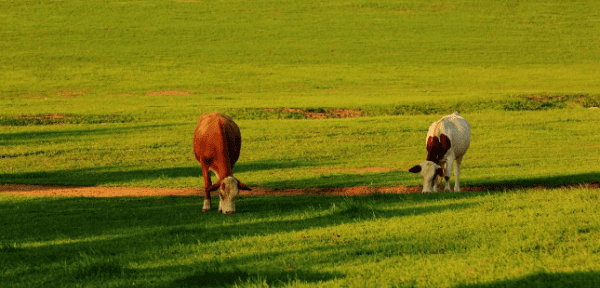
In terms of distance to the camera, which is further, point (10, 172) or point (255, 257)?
point (10, 172)

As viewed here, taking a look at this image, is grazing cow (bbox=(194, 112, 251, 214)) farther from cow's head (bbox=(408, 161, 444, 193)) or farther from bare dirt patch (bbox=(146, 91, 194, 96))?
bare dirt patch (bbox=(146, 91, 194, 96))

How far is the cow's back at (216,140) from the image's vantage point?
55.2 ft

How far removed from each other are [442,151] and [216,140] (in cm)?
602

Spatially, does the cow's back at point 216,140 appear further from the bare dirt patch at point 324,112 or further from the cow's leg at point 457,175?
the bare dirt patch at point 324,112

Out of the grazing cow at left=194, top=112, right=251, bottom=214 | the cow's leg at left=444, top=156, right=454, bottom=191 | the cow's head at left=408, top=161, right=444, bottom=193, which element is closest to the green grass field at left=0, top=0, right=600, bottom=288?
the grazing cow at left=194, top=112, right=251, bottom=214

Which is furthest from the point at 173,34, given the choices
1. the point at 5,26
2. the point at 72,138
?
the point at 72,138

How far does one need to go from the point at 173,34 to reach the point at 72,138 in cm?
4703

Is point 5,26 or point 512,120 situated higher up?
point 5,26

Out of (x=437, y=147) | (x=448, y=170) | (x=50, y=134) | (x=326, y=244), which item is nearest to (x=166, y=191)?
(x=437, y=147)

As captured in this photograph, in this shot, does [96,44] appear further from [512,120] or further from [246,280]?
[246,280]

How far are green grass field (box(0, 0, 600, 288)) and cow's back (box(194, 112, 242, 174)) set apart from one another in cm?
132

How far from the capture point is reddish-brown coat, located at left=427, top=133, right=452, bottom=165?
1905 centimetres

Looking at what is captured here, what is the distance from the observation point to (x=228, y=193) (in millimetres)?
15875

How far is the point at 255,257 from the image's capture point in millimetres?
11219
